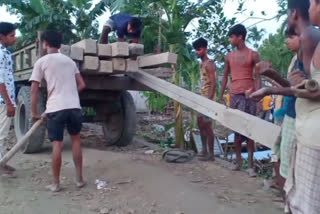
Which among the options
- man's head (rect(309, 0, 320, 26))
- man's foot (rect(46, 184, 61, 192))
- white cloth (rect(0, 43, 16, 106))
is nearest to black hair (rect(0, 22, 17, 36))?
white cloth (rect(0, 43, 16, 106))

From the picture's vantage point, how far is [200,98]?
4004 millimetres

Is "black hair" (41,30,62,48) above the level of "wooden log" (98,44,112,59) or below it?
above

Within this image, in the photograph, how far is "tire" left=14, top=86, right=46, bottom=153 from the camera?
19.5 ft

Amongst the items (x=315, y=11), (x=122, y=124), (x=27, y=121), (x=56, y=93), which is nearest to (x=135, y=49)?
(x=56, y=93)

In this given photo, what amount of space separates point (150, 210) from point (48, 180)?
165 centimetres

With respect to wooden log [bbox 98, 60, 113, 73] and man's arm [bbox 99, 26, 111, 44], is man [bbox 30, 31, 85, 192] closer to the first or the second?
wooden log [bbox 98, 60, 113, 73]

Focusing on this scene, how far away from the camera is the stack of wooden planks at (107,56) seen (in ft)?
16.5

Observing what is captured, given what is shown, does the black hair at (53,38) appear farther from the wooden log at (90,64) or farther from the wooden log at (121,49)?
the wooden log at (121,49)

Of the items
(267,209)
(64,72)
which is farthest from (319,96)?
(64,72)

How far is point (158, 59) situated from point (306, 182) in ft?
11.3

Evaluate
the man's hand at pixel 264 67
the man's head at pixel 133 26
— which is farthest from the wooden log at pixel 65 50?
the man's hand at pixel 264 67

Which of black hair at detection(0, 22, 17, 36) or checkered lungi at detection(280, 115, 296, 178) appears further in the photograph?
black hair at detection(0, 22, 17, 36)

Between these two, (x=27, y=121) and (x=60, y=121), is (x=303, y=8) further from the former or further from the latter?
(x=27, y=121)

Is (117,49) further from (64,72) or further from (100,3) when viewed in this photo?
(100,3)
